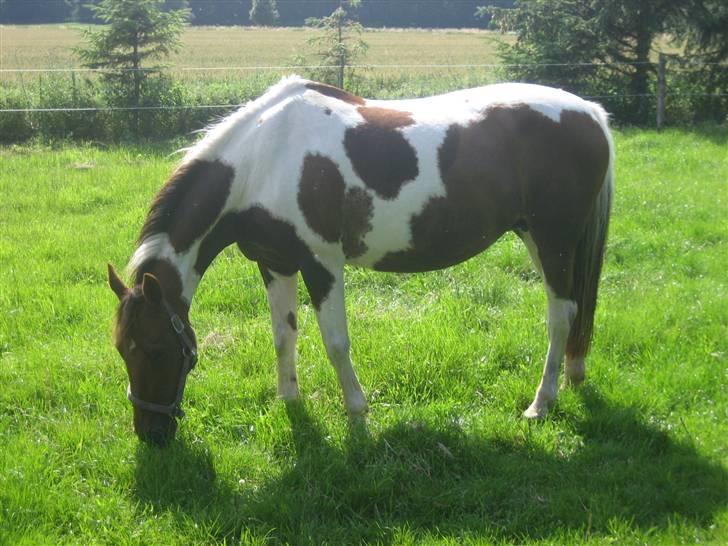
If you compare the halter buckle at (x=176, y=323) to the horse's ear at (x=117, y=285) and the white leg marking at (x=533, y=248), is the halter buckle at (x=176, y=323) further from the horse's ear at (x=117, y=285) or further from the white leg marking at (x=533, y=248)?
the white leg marking at (x=533, y=248)

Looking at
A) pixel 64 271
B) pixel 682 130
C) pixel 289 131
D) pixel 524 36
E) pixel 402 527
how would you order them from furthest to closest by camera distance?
pixel 524 36, pixel 682 130, pixel 64 271, pixel 289 131, pixel 402 527

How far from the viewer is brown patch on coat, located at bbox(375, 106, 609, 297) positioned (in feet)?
12.9

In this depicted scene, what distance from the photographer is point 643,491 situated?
340cm

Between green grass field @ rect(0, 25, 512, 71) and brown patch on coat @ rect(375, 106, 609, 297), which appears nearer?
brown patch on coat @ rect(375, 106, 609, 297)

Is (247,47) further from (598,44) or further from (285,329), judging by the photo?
(285,329)

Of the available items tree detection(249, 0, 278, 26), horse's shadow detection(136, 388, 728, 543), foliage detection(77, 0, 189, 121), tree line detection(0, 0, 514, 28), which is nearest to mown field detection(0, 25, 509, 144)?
foliage detection(77, 0, 189, 121)

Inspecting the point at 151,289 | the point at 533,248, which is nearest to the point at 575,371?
the point at 533,248

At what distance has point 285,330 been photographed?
4.33 meters

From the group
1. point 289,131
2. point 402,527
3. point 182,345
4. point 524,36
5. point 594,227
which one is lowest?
point 402,527

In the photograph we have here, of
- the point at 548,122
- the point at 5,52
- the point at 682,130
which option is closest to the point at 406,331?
the point at 548,122

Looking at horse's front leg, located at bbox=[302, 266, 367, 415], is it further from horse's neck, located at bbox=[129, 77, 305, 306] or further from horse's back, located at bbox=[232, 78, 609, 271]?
horse's neck, located at bbox=[129, 77, 305, 306]

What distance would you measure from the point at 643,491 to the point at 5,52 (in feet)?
96.3

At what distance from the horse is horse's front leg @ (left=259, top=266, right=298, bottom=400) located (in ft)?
0.13

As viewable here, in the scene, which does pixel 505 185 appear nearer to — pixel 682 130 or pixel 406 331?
pixel 406 331
